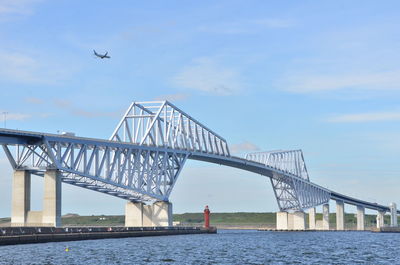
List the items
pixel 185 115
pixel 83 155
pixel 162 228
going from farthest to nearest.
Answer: pixel 185 115 → pixel 162 228 → pixel 83 155

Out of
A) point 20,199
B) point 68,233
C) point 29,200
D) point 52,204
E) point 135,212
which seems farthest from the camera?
point 135,212

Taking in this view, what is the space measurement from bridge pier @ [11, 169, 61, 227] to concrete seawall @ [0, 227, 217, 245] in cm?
334

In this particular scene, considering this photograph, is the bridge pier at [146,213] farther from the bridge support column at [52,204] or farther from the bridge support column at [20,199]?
the bridge support column at [52,204]

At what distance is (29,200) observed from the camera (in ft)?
378

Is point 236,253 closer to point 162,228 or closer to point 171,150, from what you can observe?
point 162,228

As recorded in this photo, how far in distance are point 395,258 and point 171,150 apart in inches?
3005

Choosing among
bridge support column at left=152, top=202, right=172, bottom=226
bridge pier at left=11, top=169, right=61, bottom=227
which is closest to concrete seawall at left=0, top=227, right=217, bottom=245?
bridge support column at left=152, top=202, right=172, bottom=226

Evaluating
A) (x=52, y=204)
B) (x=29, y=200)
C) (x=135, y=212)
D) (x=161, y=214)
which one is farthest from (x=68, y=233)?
(x=161, y=214)

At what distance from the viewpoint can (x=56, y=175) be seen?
373 ft

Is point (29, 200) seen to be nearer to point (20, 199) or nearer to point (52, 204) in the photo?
point (20, 199)

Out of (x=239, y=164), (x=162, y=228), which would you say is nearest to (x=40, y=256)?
(x=162, y=228)

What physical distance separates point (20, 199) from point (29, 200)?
6.59 ft

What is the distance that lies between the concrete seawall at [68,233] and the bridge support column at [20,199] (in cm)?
741

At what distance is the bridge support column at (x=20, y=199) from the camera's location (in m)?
114
